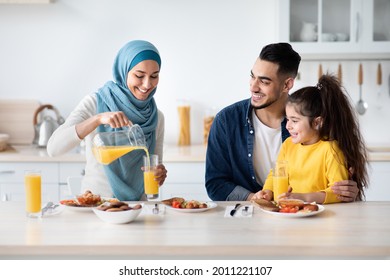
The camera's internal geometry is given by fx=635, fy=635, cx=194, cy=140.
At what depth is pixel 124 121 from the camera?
2387mm

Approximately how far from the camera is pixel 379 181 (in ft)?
13.0

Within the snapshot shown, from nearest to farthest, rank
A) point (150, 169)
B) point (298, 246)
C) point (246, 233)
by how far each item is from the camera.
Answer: point (298, 246) < point (246, 233) < point (150, 169)

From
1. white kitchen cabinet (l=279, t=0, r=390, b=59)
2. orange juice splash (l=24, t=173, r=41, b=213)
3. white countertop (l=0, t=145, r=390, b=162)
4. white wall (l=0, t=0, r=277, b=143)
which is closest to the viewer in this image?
orange juice splash (l=24, t=173, r=41, b=213)

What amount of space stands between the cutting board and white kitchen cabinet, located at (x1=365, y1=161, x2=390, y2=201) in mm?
2298

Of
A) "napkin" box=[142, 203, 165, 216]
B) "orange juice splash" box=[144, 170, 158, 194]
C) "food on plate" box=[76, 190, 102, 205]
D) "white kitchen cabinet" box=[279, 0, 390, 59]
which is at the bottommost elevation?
"napkin" box=[142, 203, 165, 216]

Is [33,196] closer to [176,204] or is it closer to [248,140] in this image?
[176,204]

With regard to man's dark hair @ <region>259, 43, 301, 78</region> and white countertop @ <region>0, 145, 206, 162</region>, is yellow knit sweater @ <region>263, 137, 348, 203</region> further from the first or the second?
white countertop @ <region>0, 145, 206, 162</region>

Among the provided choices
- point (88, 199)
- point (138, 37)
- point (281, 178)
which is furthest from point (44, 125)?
point (281, 178)

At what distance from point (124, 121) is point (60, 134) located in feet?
1.02

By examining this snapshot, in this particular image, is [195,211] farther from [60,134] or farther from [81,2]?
[81,2]

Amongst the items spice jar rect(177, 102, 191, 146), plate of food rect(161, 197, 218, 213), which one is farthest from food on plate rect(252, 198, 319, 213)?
spice jar rect(177, 102, 191, 146)

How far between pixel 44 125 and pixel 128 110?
1594mm

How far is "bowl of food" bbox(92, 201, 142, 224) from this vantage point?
6.77 ft
